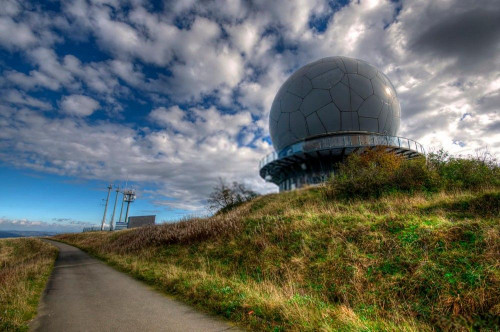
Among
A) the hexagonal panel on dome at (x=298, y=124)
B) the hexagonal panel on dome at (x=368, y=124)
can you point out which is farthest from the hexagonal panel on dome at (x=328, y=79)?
the hexagonal panel on dome at (x=368, y=124)

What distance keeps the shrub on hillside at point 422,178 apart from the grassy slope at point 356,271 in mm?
3711

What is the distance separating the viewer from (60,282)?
8.04 m

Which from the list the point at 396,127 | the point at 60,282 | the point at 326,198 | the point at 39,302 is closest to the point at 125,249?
the point at 60,282

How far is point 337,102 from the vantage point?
2633 cm

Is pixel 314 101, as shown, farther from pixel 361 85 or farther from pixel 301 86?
pixel 361 85

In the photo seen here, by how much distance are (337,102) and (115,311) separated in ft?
89.6

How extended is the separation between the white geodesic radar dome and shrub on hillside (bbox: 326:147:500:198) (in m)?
12.0

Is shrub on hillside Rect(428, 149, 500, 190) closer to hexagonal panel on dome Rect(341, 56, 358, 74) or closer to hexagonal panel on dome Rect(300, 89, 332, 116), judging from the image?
hexagonal panel on dome Rect(300, 89, 332, 116)

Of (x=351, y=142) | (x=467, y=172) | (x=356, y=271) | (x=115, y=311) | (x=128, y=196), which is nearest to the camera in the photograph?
(x=115, y=311)

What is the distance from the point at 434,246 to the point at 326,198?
31.4 feet

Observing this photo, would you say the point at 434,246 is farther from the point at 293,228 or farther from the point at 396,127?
the point at 396,127

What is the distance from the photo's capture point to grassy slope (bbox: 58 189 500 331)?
13.1ft

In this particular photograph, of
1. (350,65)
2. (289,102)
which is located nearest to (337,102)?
(289,102)

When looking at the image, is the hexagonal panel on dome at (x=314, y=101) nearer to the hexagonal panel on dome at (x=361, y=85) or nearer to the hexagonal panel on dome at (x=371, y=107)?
the hexagonal panel on dome at (x=361, y=85)
